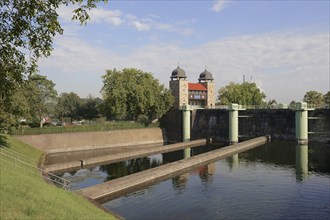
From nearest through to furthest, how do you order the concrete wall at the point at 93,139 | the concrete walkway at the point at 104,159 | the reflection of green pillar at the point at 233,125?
1. the concrete walkway at the point at 104,159
2. the concrete wall at the point at 93,139
3. the reflection of green pillar at the point at 233,125

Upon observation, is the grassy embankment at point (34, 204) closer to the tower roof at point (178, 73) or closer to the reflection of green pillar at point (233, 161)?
the reflection of green pillar at point (233, 161)

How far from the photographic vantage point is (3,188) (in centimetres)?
1831

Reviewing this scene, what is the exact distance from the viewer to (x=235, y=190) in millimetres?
32094

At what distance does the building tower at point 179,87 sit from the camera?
83.6 metres

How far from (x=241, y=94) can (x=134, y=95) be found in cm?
4110

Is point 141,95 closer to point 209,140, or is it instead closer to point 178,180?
point 209,140

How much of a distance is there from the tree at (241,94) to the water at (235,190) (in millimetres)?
50426

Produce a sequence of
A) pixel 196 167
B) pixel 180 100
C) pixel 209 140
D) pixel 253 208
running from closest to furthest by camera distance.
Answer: pixel 253 208
pixel 196 167
pixel 209 140
pixel 180 100

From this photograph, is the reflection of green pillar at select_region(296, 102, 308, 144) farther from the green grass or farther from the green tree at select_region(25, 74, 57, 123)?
the green tree at select_region(25, 74, 57, 123)

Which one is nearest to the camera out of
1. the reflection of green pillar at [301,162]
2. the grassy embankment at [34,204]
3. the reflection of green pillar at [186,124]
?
the grassy embankment at [34,204]

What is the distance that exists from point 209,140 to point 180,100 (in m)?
16.2

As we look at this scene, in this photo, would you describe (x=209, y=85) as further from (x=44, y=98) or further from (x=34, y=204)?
(x=34, y=204)

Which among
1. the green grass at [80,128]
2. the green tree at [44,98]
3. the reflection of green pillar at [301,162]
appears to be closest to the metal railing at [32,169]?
the green grass at [80,128]

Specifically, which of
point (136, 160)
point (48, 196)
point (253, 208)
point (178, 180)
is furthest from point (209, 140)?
point (48, 196)
